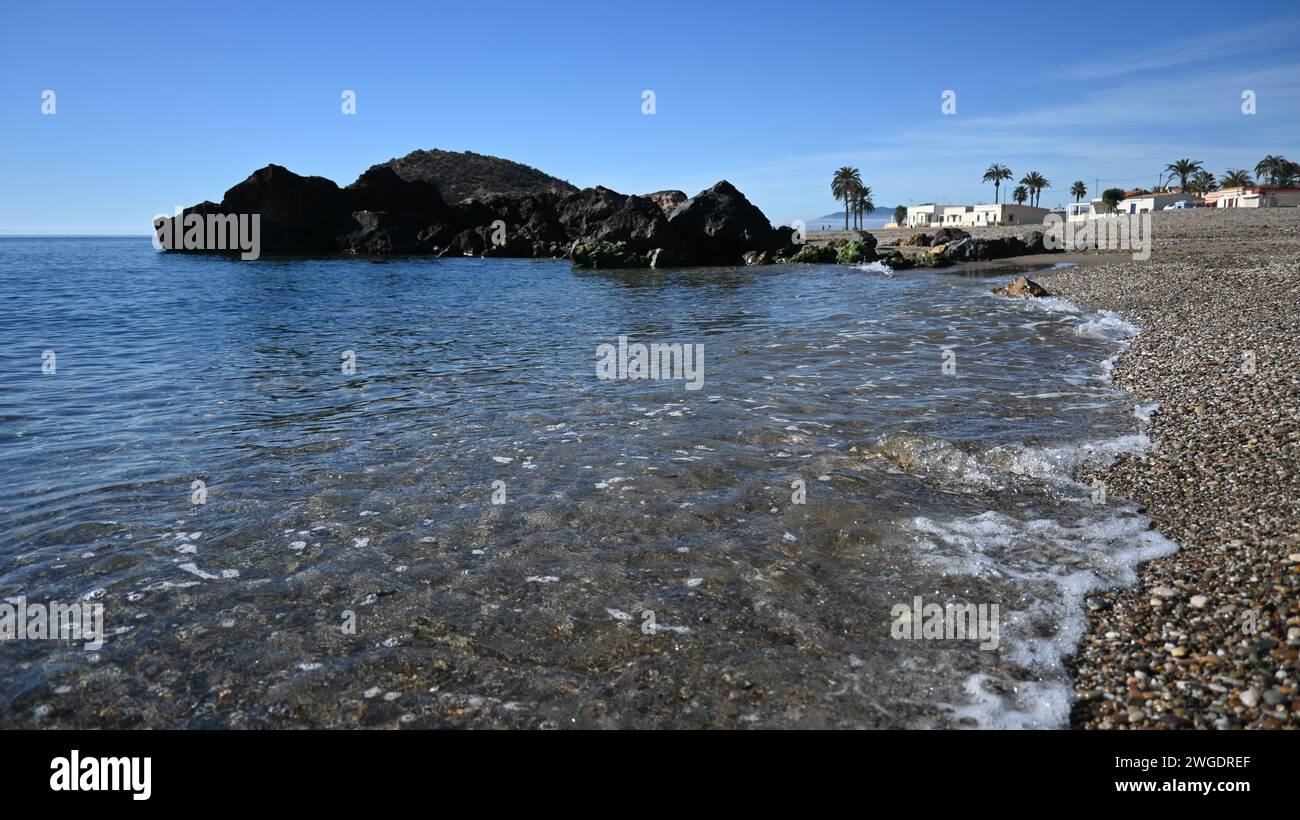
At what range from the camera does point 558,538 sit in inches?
299

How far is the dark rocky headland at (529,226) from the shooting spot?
198 ft

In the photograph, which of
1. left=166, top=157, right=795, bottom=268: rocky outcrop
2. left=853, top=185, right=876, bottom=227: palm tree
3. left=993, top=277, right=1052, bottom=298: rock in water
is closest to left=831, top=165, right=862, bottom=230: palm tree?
left=853, top=185, right=876, bottom=227: palm tree

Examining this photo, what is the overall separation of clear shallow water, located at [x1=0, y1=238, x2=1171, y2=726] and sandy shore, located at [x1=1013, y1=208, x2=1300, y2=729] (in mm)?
327

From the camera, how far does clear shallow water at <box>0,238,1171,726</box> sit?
507 cm

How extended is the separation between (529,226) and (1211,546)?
83530 mm

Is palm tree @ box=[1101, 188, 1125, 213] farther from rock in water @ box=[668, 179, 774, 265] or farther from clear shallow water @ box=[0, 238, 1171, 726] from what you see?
clear shallow water @ box=[0, 238, 1171, 726]

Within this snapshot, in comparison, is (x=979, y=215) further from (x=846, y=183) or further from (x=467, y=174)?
(x=467, y=174)

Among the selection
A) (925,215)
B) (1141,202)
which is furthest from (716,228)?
(925,215)

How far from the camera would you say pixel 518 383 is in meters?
15.6

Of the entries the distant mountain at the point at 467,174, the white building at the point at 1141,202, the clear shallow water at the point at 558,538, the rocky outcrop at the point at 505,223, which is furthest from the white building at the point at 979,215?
the clear shallow water at the point at 558,538
